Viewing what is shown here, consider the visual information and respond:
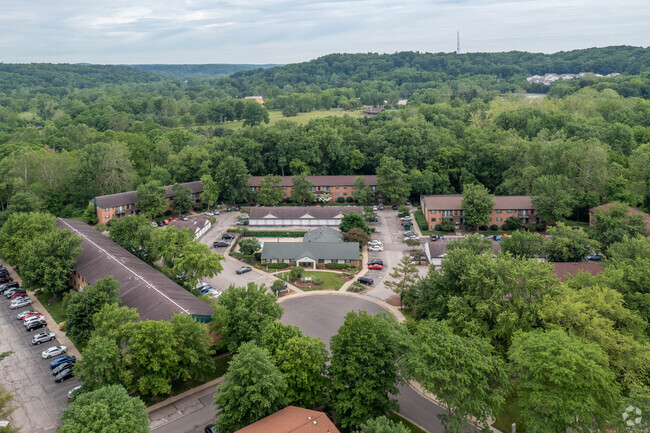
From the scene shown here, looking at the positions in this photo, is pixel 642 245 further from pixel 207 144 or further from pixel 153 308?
pixel 207 144

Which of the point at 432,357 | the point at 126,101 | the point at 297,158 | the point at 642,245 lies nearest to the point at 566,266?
the point at 642,245

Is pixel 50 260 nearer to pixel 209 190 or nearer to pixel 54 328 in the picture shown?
pixel 54 328

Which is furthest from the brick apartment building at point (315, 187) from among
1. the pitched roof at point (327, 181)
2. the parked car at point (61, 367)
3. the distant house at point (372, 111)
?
the distant house at point (372, 111)

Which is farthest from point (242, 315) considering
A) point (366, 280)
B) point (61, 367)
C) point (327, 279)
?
point (366, 280)

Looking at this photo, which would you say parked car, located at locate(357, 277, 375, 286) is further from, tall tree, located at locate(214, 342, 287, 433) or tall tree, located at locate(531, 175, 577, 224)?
tall tree, located at locate(531, 175, 577, 224)

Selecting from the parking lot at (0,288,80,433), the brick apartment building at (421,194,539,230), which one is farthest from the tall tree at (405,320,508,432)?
the brick apartment building at (421,194,539,230)

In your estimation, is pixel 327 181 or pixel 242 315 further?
pixel 327 181
